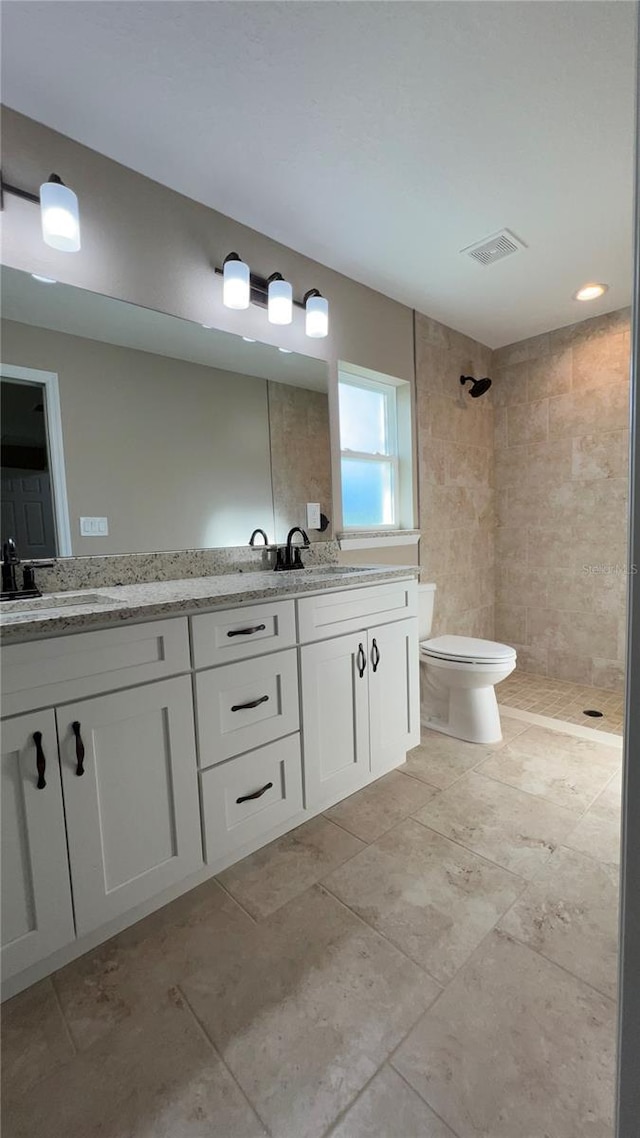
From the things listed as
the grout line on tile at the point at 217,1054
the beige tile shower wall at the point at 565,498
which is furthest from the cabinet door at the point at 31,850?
the beige tile shower wall at the point at 565,498

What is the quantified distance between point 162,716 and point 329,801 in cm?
86

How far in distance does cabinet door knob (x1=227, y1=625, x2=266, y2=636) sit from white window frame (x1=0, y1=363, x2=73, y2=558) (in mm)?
641

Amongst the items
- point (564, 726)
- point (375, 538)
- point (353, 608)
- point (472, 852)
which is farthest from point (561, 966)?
point (375, 538)

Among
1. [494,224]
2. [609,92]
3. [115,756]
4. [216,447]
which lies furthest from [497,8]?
[115,756]

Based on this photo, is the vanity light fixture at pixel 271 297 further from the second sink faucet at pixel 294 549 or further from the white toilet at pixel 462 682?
the white toilet at pixel 462 682

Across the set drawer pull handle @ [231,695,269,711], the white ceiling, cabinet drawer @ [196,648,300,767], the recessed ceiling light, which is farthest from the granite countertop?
the recessed ceiling light

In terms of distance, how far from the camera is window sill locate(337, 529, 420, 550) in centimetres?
240

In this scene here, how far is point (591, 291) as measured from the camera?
258cm

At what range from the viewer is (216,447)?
1.92m

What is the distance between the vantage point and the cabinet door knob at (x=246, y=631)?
1398 mm

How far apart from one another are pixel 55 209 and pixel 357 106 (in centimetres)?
97

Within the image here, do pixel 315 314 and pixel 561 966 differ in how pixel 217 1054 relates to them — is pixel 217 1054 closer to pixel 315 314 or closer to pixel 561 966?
pixel 561 966

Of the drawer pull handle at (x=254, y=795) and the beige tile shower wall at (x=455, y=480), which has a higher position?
the beige tile shower wall at (x=455, y=480)

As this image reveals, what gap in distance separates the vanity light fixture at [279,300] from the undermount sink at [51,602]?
137cm
